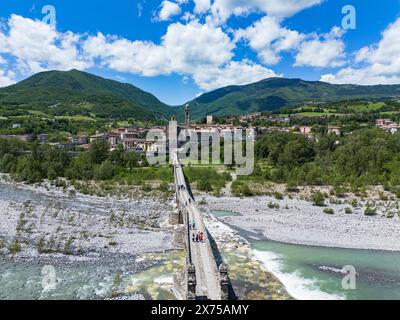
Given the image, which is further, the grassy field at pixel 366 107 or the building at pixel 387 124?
the grassy field at pixel 366 107

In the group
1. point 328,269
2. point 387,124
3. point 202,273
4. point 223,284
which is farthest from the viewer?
point 387,124

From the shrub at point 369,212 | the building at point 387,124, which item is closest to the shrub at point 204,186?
the shrub at point 369,212

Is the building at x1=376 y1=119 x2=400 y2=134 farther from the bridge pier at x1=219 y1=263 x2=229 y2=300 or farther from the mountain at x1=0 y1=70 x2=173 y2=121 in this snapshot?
the mountain at x1=0 y1=70 x2=173 y2=121

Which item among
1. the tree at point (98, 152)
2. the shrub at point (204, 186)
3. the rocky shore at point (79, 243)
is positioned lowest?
the rocky shore at point (79, 243)

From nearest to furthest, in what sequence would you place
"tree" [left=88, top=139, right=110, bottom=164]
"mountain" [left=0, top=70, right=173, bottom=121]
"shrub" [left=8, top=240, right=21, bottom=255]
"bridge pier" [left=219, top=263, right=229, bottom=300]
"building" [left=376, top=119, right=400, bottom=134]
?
"bridge pier" [left=219, top=263, right=229, bottom=300], "shrub" [left=8, top=240, right=21, bottom=255], "tree" [left=88, top=139, right=110, bottom=164], "building" [left=376, top=119, right=400, bottom=134], "mountain" [left=0, top=70, right=173, bottom=121]

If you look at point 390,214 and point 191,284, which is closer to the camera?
point 191,284

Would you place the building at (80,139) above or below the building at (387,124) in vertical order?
below

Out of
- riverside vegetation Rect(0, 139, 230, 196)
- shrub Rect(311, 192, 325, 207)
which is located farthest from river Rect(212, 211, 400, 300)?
riverside vegetation Rect(0, 139, 230, 196)

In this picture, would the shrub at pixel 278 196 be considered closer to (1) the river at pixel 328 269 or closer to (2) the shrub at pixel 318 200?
(2) the shrub at pixel 318 200

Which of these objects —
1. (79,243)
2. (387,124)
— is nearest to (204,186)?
(79,243)

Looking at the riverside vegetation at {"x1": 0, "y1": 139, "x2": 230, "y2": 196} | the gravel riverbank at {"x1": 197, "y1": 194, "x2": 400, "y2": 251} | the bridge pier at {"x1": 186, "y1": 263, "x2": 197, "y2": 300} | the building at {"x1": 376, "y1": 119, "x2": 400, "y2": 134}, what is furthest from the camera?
the building at {"x1": 376, "y1": 119, "x2": 400, "y2": 134}

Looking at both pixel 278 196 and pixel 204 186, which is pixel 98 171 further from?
pixel 278 196
